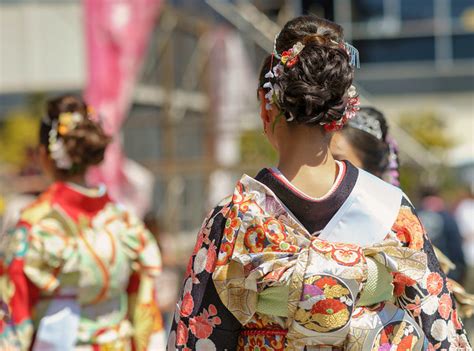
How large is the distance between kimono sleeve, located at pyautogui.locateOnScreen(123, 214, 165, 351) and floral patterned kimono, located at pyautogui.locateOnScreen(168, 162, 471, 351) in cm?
154

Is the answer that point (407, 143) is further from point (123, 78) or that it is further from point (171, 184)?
point (123, 78)

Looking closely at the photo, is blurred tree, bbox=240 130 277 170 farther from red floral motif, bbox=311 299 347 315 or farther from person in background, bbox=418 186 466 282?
red floral motif, bbox=311 299 347 315

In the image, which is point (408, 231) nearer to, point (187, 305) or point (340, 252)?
point (340, 252)

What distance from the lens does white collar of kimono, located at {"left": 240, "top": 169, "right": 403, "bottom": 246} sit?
8.10 ft

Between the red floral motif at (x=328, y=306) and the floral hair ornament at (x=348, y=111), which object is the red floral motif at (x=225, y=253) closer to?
the red floral motif at (x=328, y=306)

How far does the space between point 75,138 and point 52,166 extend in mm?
150

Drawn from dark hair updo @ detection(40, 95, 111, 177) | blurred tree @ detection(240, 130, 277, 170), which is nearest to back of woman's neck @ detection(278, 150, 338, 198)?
dark hair updo @ detection(40, 95, 111, 177)

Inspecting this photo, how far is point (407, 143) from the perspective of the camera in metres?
15.9

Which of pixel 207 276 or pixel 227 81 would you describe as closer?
pixel 207 276

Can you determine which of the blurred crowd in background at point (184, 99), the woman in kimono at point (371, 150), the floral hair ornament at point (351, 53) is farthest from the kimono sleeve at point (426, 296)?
the blurred crowd in background at point (184, 99)

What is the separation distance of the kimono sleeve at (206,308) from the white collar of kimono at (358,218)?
6.7 inches

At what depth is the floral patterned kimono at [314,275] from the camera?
7.84 ft

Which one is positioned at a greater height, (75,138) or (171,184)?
(75,138)

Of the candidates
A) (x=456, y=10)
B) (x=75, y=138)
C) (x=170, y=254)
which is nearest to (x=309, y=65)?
(x=75, y=138)
